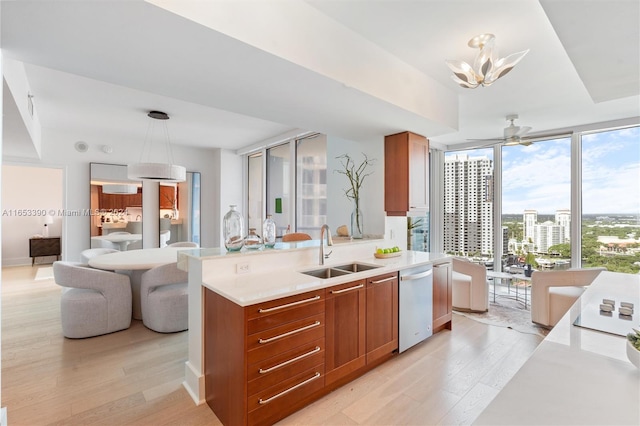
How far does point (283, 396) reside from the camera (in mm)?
1890

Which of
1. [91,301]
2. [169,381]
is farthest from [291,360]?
[91,301]

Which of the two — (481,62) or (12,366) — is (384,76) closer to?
(481,62)

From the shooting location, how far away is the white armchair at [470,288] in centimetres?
402

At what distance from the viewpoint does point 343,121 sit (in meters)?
3.13

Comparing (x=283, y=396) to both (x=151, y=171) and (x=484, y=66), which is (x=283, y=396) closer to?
(x=484, y=66)


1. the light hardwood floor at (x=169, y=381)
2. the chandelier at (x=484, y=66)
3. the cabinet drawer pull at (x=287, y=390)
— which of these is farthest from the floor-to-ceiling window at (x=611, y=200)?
the cabinet drawer pull at (x=287, y=390)

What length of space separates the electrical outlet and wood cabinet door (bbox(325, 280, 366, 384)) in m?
0.69

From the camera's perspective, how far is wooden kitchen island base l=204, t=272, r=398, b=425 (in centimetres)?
175

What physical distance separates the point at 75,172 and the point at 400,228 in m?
5.82

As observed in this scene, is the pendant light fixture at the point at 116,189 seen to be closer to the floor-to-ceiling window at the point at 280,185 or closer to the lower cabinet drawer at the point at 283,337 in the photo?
the floor-to-ceiling window at the point at 280,185

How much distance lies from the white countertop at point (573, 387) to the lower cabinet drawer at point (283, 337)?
1291mm

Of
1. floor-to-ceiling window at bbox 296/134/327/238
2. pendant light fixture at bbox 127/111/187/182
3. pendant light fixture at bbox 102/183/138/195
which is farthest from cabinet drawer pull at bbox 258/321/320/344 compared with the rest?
pendant light fixture at bbox 102/183/138/195

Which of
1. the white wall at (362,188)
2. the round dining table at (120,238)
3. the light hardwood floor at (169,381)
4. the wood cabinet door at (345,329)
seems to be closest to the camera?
the light hardwood floor at (169,381)

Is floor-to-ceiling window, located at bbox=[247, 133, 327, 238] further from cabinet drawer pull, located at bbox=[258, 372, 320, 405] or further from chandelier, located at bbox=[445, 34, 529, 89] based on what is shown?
cabinet drawer pull, located at bbox=[258, 372, 320, 405]
